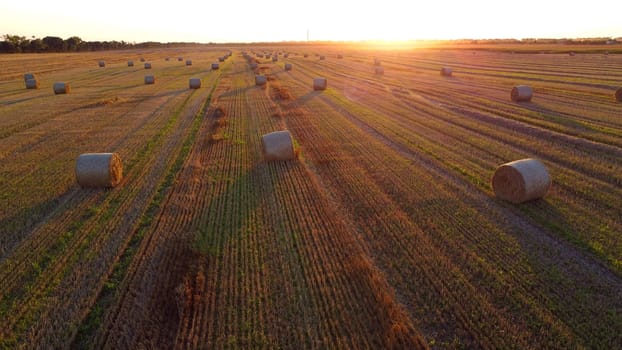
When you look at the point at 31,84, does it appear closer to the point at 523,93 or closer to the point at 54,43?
the point at 523,93

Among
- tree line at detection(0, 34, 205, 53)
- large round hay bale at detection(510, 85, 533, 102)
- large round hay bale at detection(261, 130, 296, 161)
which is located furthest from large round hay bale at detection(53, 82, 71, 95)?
tree line at detection(0, 34, 205, 53)

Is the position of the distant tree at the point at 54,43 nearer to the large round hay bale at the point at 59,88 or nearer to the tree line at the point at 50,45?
the tree line at the point at 50,45

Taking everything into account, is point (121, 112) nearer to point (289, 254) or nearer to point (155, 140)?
point (155, 140)

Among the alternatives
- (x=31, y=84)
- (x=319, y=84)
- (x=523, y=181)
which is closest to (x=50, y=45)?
(x=31, y=84)

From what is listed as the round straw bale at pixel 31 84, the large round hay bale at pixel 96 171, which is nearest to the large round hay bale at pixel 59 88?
the round straw bale at pixel 31 84

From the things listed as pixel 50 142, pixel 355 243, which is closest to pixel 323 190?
pixel 355 243

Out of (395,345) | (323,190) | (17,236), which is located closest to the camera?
(395,345)
